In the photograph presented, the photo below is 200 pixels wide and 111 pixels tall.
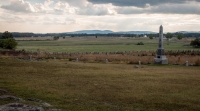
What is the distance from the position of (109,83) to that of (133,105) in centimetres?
628

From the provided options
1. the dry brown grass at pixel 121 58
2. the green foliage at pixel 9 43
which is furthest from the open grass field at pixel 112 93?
the green foliage at pixel 9 43

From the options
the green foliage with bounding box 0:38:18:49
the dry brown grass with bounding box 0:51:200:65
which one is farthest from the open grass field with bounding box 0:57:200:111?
the green foliage with bounding box 0:38:18:49

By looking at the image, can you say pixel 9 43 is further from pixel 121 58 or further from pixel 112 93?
pixel 112 93

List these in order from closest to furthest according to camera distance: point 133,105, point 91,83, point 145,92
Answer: point 133,105 < point 145,92 < point 91,83

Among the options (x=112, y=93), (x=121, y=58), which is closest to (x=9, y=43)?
(x=121, y=58)

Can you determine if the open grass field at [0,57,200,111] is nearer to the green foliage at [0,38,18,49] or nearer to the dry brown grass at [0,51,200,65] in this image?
the dry brown grass at [0,51,200,65]

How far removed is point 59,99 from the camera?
525 inches

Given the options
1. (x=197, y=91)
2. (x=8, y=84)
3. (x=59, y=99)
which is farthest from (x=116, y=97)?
(x=8, y=84)

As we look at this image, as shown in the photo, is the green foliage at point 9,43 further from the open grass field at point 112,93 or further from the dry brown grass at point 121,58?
the open grass field at point 112,93

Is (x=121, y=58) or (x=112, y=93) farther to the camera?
(x=121, y=58)

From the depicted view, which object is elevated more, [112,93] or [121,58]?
[112,93]

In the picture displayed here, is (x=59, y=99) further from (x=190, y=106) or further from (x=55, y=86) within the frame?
(x=190, y=106)

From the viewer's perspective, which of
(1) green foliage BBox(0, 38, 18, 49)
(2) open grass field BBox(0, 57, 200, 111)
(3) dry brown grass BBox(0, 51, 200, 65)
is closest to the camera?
(2) open grass field BBox(0, 57, 200, 111)

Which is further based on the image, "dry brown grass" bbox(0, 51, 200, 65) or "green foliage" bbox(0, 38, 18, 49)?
"green foliage" bbox(0, 38, 18, 49)
